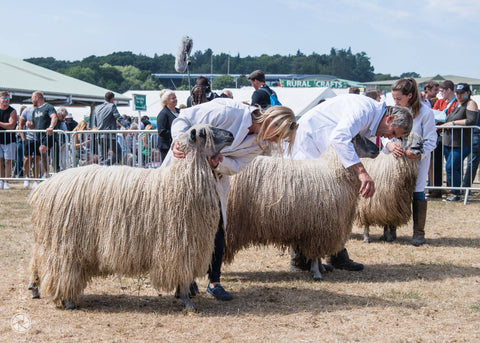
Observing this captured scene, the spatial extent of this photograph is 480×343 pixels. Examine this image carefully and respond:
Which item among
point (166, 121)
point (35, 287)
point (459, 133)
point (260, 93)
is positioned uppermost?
point (260, 93)

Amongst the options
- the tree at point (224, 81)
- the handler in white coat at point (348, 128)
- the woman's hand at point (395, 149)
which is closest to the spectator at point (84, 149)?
the handler in white coat at point (348, 128)

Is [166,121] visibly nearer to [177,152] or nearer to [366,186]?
[177,152]

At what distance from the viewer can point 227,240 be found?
5.90 m

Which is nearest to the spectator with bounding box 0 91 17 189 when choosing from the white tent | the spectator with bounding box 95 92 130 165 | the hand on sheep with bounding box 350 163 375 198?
the spectator with bounding box 95 92 130 165

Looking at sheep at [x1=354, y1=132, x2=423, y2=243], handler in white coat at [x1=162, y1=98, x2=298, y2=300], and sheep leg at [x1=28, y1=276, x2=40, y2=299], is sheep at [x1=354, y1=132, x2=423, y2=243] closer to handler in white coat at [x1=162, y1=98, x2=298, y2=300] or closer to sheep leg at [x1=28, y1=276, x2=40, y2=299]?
handler in white coat at [x1=162, y1=98, x2=298, y2=300]

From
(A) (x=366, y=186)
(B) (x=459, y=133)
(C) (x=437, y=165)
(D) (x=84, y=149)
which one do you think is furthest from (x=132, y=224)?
(C) (x=437, y=165)

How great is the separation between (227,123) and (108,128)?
897cm

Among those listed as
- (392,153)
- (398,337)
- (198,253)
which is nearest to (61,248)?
(198,253)

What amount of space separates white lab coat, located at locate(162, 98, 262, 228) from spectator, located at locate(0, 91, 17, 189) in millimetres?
10176

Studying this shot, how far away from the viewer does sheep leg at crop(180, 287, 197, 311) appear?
4.78 meters

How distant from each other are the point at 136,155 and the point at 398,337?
34.5 feet

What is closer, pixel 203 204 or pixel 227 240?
pixel 203 204

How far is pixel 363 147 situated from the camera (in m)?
5.92

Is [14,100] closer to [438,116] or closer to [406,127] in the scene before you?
[438,116]
